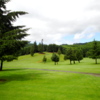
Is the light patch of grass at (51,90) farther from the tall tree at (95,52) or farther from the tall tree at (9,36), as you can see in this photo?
the tall tree at (95,52)

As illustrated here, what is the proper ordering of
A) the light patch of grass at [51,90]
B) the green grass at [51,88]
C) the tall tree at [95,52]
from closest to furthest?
the light patch of grass at [51,90] < the green grass at [51,88] < the tall tree at [95,52]

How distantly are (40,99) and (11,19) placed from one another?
552 inches

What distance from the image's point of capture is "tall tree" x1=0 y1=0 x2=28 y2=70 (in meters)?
14.0

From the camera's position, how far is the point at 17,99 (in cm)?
853

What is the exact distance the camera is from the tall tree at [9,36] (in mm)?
13964

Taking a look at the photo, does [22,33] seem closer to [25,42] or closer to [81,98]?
[25,42]

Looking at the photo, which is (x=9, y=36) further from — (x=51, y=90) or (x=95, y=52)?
(x=95, y=52)

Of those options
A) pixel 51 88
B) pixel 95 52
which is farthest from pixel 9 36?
pixel 95 52

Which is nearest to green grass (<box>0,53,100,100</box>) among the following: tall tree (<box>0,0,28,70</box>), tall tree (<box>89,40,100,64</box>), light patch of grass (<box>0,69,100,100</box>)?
light patch of grass (<box>0,69,100,100</box>)

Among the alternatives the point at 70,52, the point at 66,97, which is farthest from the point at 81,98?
the point at 70,52

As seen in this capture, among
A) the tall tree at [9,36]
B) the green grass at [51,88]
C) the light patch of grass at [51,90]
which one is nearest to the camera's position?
the light patch of grass at [51,90]

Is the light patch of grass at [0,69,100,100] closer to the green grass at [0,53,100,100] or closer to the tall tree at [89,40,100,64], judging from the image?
the green grass at [0,53,100,100]

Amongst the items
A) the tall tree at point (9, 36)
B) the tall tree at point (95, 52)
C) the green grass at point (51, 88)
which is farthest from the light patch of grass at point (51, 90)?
the tall tree at point (95, 52)

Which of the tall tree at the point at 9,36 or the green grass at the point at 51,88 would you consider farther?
the tall tree at the point at 9,36
